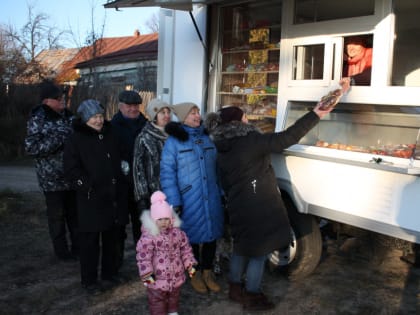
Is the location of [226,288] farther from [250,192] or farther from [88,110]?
[88,110]

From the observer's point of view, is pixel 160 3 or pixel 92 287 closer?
pixel 92 287

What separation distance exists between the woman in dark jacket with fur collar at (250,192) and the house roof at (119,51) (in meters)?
14.9

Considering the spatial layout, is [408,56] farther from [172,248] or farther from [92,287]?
[92,287]

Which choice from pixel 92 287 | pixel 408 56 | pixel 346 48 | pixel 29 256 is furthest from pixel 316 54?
pixel 29 256

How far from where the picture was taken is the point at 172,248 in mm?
3084

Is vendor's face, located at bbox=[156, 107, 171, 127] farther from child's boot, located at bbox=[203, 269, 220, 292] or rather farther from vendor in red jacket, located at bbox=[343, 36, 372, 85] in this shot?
vendor in red jacket, located at bbox=[343, 36, 372, 85]

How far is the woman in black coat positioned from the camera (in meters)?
3.67

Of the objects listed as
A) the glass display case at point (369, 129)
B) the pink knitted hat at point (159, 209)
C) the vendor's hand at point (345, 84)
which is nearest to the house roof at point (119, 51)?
the glass display case at point (369, 129)

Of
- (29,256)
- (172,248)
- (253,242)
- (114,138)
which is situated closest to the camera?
(172,248)

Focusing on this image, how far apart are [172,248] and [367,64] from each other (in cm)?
201

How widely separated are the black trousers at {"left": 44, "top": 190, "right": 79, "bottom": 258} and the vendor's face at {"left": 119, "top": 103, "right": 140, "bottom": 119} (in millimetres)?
991

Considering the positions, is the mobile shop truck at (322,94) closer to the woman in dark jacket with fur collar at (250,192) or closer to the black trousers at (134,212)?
the woman in dark jacket with fur collar at (250,192)

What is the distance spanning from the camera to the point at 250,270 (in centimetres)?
354

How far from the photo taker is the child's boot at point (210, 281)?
3.91m
